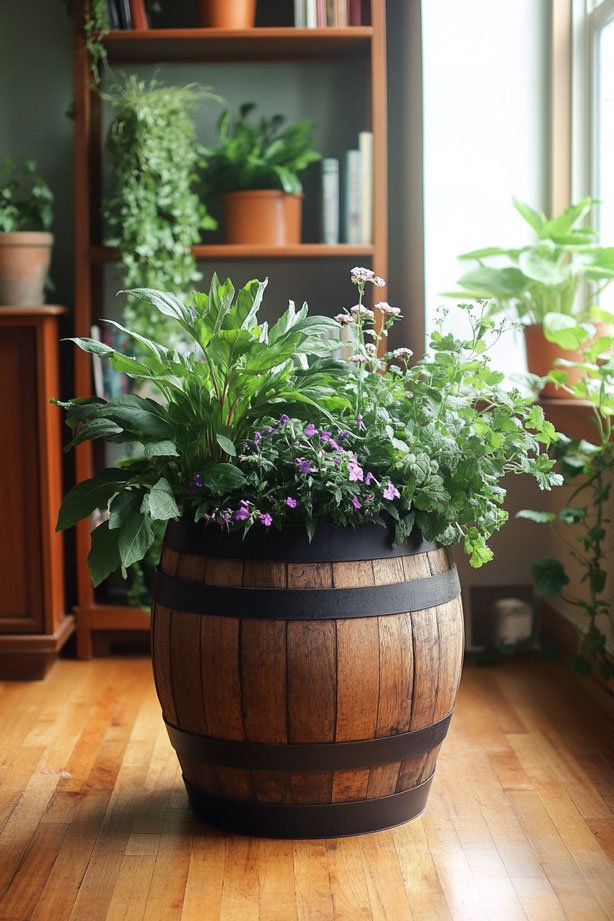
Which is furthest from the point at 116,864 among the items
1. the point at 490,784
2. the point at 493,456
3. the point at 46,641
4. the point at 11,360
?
the point at 11,360

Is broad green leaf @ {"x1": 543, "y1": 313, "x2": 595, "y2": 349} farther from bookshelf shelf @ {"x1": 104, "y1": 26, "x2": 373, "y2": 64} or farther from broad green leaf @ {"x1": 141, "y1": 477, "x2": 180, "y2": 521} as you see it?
broad green leaf @ {"x1": 141, "y1": 477, "x2": 180, "y2": 521}

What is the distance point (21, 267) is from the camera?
324 cm

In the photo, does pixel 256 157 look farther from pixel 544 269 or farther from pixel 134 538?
pixel 134 538

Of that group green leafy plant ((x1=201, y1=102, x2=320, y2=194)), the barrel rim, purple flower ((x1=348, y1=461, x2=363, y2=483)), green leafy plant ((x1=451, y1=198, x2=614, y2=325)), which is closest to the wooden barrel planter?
the barrel rim

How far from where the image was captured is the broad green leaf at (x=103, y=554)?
6.44 feet

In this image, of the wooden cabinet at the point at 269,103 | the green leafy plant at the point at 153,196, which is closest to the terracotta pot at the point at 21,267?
the wooden cabinet at the point at 269,103

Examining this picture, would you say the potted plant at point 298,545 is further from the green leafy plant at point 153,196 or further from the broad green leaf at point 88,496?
the green leafy plant at point 153,196

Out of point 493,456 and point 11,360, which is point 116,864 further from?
point 11,360

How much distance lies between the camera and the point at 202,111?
11.7 feet

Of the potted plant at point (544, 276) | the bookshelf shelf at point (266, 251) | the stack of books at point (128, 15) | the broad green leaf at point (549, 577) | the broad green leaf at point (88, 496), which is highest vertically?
the stack of books at point (128, 15)

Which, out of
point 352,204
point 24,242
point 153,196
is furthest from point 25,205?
point 352,204

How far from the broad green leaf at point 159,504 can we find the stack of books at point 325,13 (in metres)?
1.94

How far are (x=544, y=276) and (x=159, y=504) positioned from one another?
4.99 ft

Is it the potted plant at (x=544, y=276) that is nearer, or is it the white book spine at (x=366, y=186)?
the potted plant at (x=544, y=276)
